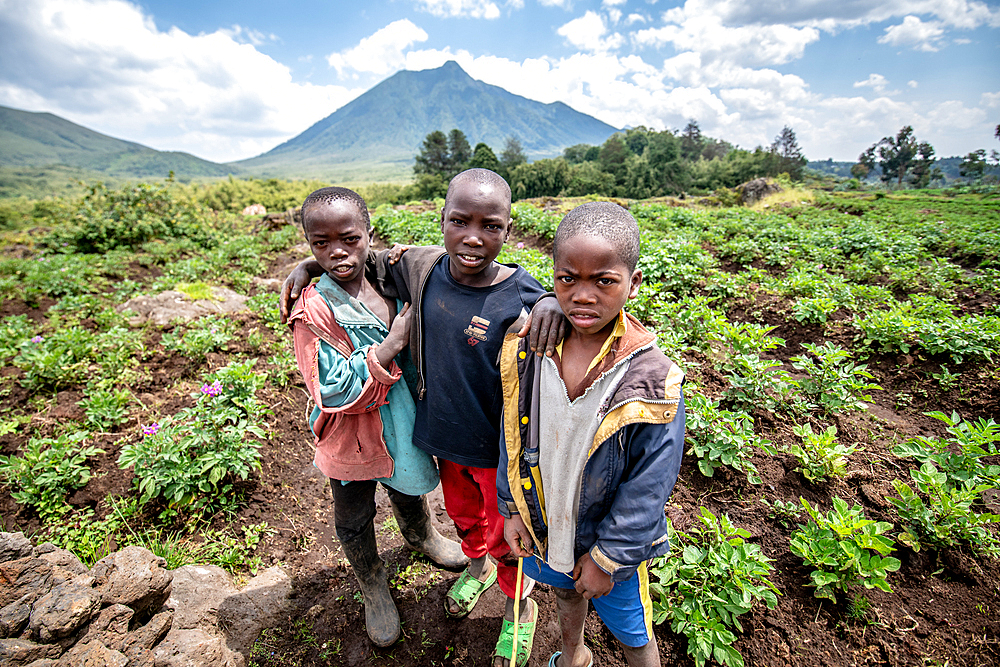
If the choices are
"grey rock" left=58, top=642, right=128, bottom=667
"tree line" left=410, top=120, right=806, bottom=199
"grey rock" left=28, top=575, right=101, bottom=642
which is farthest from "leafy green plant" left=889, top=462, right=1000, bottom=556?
"tree line" left=410, top=120, right=806, bottom=199

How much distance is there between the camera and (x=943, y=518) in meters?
2.25

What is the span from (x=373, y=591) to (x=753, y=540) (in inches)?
83.5

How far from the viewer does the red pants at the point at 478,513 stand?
1.95m

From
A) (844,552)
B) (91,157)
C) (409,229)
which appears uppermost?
(91,157)

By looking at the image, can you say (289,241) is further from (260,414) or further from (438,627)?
(438,627)

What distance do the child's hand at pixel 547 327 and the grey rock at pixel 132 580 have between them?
1.79 meters

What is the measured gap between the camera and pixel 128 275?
854cm

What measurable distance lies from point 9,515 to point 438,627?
2.93 meters

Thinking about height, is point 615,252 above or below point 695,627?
above

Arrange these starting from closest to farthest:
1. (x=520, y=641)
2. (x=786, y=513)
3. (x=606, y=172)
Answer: (x=520, y=641) → (x=786, y=513) → (x=606, y=172)

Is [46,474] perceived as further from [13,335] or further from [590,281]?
[590,281]

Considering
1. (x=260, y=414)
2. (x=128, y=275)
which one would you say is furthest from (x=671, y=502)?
(x=128, y=275)

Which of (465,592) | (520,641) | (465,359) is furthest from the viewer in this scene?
(465,592)

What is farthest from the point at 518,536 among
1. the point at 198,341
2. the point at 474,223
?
the point at 198,341
